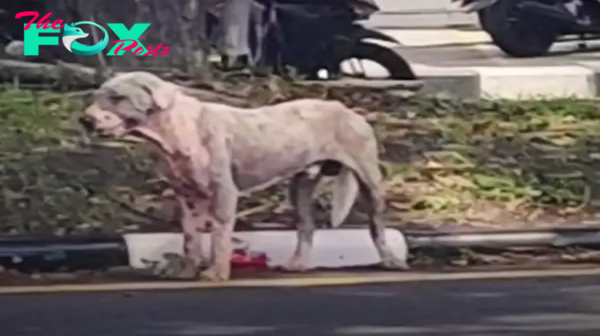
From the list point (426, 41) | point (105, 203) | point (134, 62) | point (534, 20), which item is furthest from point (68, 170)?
point (534, 20)

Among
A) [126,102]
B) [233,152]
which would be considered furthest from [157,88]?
[233,152]

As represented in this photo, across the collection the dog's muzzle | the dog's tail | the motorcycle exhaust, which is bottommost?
the dog's tail

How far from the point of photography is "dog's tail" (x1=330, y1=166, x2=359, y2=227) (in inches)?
259

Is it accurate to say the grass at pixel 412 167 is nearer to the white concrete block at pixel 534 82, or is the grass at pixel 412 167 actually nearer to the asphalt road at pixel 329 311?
the white concrete block at pixel 534 82

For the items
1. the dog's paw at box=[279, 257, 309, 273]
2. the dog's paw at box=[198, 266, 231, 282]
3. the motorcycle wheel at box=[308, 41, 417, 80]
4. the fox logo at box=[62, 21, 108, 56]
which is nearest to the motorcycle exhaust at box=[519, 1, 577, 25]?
the motorcycle wheel at box=[308, 41, 417, 80]

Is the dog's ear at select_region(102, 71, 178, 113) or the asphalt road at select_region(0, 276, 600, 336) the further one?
the dog's ear at select_region(102, 71, 178, 113)

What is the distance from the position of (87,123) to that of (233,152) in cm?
80

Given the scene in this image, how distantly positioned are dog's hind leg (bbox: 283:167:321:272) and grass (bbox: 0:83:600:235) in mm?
108

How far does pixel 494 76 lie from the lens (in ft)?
21.8

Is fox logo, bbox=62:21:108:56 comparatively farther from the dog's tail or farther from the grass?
the dog's tail

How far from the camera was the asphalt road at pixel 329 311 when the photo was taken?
18.4 ft

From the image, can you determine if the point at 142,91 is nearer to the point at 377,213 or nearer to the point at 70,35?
the point at 70,35

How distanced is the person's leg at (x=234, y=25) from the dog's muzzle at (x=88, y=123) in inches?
31.4

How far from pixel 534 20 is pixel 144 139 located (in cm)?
224
